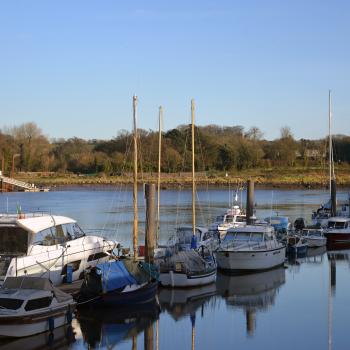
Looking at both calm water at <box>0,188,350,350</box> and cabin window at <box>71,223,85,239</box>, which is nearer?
calm water at <box>0,188,350,350</box>

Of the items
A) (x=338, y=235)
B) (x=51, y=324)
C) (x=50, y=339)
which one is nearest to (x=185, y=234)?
(x=338, y=235)

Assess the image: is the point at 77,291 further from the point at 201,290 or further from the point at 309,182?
the point at 309,182

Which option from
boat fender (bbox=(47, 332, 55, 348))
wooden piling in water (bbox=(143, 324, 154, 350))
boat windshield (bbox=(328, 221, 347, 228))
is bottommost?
wooden piling in water (bbox=(143, 324, 154, 350))

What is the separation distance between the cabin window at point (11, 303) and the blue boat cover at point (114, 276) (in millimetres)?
4032

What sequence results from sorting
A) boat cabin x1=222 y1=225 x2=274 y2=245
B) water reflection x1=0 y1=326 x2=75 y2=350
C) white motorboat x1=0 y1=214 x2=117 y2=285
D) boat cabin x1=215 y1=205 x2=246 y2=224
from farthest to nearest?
boat cabin x1=215 y1=205 x2=246 y2=224
boat cabin x1=222 y1=225 x2=274 y2=245
white motorboat x1=0 y1=214 x2=117 y2=285
water reflection x1=0 y1=326 x2=75 y2=350

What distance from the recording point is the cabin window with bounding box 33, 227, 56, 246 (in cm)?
2391

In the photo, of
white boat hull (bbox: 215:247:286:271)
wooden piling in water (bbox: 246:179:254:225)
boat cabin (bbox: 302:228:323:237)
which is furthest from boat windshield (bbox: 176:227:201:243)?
boat cabin (bbox: 302:228:323:237)

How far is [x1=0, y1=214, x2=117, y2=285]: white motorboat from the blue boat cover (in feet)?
6.13

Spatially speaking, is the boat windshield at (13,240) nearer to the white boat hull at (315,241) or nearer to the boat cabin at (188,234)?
the boat cabin at (188,234)

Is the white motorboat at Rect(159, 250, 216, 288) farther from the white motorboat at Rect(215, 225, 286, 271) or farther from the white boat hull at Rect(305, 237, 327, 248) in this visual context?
the white boat hull at Rect(305, 237, 327, 248)

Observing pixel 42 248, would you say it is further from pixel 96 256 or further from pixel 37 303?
pixel 37 303

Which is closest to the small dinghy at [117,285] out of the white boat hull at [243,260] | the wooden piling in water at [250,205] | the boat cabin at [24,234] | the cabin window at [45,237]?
the cabin window at [45,237]

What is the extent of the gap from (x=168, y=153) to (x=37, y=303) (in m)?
112

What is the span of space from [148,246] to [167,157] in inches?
4032
